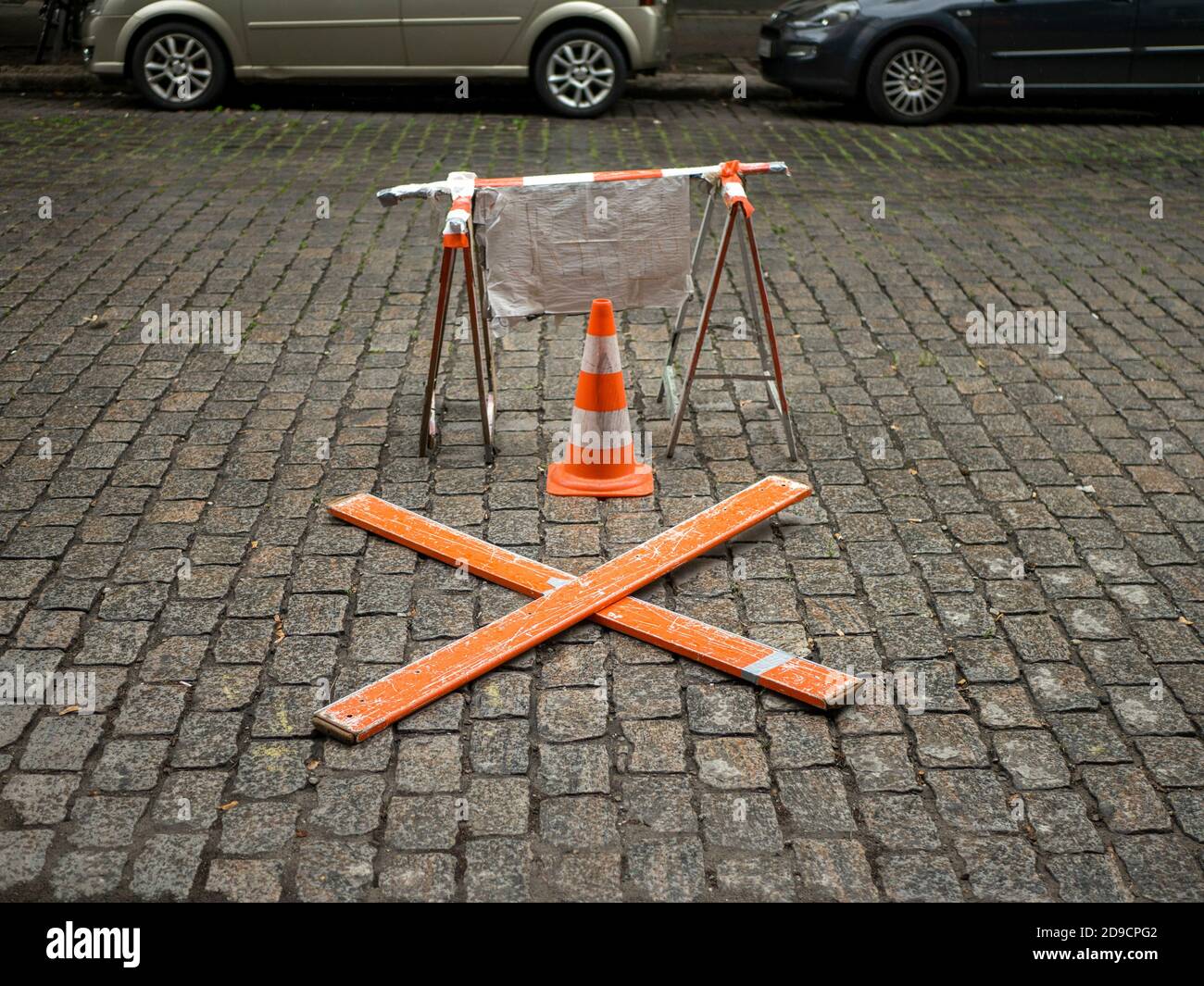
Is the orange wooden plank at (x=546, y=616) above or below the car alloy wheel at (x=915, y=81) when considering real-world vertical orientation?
below

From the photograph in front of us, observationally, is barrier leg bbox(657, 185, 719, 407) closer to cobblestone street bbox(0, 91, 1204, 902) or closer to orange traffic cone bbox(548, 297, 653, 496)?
cobblestone street bbox(0, 91, 1204, 902)

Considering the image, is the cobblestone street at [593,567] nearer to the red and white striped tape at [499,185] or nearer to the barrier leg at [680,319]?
the barrier leg at [680,319]

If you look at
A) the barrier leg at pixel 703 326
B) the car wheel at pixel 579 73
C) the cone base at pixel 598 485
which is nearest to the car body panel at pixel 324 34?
the car wheel at pixel 579 73

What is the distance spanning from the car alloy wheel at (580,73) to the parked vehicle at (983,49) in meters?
1.81

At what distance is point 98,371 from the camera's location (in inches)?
270

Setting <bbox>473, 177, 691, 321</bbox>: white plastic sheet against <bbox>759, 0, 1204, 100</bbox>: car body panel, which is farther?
<bbox>759, 0, 1204, 100</bbox>: car body panel

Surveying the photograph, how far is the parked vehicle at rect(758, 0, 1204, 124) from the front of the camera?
42.6 ft

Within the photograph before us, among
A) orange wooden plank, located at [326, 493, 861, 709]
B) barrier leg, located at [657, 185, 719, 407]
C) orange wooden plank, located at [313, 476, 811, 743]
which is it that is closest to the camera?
orange wooden plank, located at [313, 476, 811, 743]

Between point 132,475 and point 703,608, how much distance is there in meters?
2.52

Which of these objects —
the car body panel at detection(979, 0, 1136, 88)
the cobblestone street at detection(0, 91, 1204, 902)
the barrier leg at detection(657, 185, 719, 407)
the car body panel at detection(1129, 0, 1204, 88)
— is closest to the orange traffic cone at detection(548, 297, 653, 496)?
the cobblestone street at detection(0, 91, 1204, 902)

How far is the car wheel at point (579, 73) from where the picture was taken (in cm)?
1316

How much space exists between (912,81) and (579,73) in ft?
10.5

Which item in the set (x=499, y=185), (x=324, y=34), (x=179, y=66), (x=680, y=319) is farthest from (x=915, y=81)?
(x=499, y=185)
